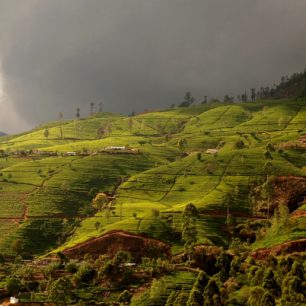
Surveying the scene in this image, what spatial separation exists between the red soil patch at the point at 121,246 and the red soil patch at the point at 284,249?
73.4 feet

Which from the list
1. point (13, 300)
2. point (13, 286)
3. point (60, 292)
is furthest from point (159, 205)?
point (13, 300)

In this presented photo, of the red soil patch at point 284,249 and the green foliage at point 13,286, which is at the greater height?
the red soil patch at point 284,249

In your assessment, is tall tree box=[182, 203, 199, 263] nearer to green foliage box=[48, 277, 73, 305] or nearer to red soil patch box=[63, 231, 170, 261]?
red soil patch box=[63, 231, 170, 261]

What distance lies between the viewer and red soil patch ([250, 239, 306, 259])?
106 meters

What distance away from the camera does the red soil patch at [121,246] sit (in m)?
117

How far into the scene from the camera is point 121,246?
119 m

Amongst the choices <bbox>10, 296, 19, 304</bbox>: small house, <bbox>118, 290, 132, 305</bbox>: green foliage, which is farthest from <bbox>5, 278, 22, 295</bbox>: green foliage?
<bbox>118, 290, 132, 305</bbox>: green foliage

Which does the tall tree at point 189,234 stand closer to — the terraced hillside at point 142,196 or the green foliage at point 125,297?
the terraced hillside at point 142,196

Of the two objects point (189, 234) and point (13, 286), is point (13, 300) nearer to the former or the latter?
point (13, 286)

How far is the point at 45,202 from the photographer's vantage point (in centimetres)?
15562

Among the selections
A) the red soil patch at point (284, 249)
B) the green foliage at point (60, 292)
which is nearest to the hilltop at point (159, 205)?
the red soil patch at point (284, 249)

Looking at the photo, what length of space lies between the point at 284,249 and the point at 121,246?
129 feet

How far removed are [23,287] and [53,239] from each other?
3599cm

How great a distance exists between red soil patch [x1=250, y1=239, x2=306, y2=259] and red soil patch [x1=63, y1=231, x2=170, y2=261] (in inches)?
880
